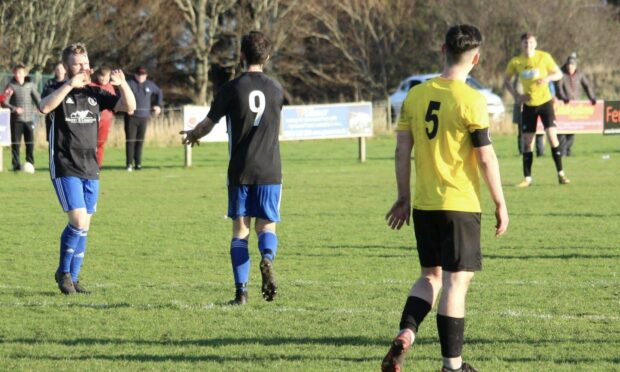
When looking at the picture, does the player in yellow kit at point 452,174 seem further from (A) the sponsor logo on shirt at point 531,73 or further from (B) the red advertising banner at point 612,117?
(B) the red advertising banner at point 612,117

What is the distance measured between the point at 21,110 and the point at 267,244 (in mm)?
15240

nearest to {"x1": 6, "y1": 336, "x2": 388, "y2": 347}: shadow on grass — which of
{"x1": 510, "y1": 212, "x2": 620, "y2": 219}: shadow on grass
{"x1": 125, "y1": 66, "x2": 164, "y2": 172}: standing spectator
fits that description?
{"x1": 510, "y1": 212, "x2": 620, "y2": 219}: shadow on grass

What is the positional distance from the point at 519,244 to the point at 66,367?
20.8ft

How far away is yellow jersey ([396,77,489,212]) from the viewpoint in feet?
18.9

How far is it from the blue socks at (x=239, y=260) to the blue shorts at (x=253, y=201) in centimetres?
19

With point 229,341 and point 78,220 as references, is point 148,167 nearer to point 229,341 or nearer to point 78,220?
point 78,220

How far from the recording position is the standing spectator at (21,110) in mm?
22469

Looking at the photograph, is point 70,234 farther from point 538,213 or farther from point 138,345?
point 538,213

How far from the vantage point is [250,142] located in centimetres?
809

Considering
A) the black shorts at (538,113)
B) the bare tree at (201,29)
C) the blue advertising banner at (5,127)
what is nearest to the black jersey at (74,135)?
the black shorts at (538,113)

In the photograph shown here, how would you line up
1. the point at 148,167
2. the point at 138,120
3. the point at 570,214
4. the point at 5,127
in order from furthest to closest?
the point at 148,167 < the point at 138,120 < the point at 5,127 < the point at 570,214

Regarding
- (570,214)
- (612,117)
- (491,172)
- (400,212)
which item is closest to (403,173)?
(400,212)

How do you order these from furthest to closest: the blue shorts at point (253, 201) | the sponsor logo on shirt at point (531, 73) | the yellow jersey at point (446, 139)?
1. the sponsor logo on shirt at point (531, 73)
2. the blue shorts at point (253, 201)
3. the yellow jersey at point (446, 139)

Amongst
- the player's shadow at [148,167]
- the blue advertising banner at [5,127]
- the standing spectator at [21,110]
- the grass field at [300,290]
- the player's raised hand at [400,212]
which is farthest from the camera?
the player's shadow at [148,167]
